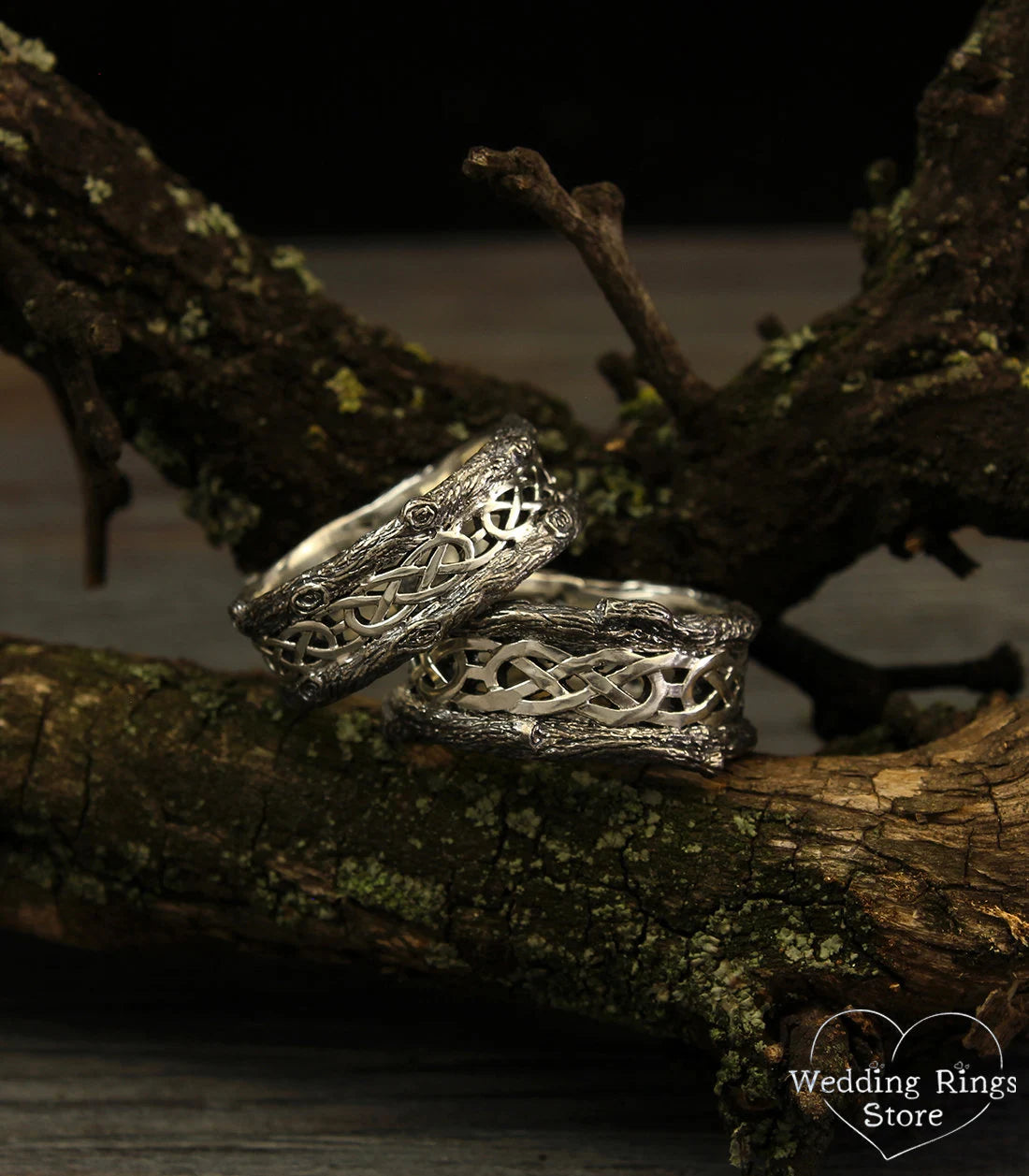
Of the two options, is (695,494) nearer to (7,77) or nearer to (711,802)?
(711,802)

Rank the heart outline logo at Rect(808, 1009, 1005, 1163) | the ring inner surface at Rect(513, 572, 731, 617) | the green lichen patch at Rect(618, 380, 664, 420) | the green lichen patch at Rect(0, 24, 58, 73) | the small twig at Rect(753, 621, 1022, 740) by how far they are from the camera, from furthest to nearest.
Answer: the small twig at Rect(753, 621, 1022, 740) → the green lichen patch at Rect(618, 380, 664, 420) → the ring inner surface at Rect(513, 572, 731, 617) → the green lichen patch at Rect(0, 24, 58, 73) → the heart outline logo at Rect(808, 1009, 1005, 1163)

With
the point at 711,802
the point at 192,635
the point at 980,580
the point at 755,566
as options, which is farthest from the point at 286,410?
the point at 980,580

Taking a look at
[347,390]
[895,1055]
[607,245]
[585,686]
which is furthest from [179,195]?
[895,1055]

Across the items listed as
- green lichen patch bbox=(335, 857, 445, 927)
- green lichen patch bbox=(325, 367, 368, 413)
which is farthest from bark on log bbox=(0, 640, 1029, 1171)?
green lichen patch bbox=(325, 367, 368, 413)

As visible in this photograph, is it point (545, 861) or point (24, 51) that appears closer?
point (545, 861)

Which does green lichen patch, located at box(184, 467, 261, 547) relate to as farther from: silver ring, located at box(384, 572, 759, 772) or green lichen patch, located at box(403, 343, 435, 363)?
silver ring, located at box(384, 572, 759, 772)

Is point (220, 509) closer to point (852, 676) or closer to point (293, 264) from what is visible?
point (293, 264)
